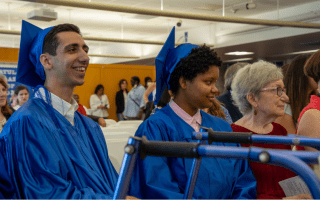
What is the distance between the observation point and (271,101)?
2104 mm

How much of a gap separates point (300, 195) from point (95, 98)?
30.7 feet

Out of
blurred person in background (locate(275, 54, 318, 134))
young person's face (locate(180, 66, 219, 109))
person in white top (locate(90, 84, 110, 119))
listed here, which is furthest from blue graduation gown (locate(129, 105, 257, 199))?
person in white top (locate(90, 84, 110, 119))

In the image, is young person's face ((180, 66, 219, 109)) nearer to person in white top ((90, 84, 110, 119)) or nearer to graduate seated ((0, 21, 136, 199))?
graduate seated ((0, 21, 136, 199))

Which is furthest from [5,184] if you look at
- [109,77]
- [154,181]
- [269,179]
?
[109,77]

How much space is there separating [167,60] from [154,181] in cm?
66

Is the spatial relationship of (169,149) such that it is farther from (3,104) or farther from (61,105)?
(3,104)

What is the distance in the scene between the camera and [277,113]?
6.84 ft

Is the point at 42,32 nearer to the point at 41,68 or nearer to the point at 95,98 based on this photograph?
the point at 41,68

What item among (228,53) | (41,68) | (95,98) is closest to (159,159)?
(41,68)

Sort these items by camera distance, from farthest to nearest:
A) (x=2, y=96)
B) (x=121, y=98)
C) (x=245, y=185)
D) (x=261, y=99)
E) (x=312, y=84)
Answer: (x=121, y=98) → (x=2, y=96) → (x=312, y=84) → (x=261, y=99) → (x=245, y=185)

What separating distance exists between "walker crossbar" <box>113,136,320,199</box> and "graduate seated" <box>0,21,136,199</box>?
67cm

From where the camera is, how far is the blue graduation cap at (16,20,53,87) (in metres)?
1.80

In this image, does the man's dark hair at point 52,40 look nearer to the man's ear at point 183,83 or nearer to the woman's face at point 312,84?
the man's ear at point 183,83

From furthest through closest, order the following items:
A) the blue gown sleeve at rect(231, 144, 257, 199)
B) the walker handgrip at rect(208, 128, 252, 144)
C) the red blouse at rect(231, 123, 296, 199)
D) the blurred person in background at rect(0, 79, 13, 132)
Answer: the blurred person in background at rect(0, 79, 13, 132) < the red blouse at rect(231, 123, 296, 199) < the blue gown sleeve at rect(231, 144, 257, 199) < the walker handgrip at rect(208, 128, 252, 144)
